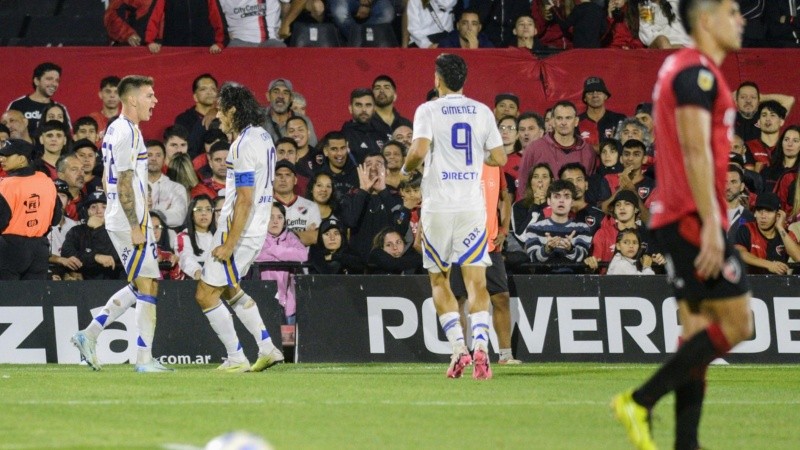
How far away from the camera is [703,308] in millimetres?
6832

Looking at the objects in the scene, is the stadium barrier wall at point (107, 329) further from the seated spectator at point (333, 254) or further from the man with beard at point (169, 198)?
the man with beard at point (169, 198)

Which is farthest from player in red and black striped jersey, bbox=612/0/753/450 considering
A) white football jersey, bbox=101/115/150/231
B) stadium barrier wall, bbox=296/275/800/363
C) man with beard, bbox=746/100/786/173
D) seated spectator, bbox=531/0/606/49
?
seated spectator, bbox=531/0/606/49

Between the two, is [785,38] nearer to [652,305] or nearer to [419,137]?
[652,305]

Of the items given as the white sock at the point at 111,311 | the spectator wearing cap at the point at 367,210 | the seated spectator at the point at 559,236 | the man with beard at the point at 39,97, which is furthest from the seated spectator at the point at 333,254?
the man with beard at the point at 39,97

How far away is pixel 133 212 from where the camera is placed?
13102mm

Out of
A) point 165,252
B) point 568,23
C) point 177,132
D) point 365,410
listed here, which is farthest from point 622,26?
point 365,410

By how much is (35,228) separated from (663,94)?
10.4 meters

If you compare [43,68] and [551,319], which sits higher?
[43,68]

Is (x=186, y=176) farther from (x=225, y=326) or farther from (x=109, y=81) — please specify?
(x=225, y=326)

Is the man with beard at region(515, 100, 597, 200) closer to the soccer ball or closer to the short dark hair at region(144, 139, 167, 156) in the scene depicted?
the short dark hair at region(144, 139, 167, 156)

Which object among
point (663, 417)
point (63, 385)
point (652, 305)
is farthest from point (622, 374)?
point (63, 385)

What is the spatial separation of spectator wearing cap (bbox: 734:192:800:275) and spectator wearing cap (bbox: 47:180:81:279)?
762cm

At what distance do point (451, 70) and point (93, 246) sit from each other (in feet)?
19.9

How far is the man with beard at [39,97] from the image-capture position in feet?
60.1
